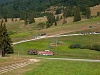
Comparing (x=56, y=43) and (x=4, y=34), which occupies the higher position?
(x=4, y=34)

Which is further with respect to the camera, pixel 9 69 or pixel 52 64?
pixel 52 64

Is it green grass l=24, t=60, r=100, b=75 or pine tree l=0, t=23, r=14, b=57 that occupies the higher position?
pine tree l=0, t=23, r=14, b=57

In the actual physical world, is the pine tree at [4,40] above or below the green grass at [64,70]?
above

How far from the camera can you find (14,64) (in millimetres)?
46250

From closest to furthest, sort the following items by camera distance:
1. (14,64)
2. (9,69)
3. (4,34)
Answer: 1. (9,69)
2. (14,64)
3. (4,34)

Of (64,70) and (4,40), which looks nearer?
(64,70)

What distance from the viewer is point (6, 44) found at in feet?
217

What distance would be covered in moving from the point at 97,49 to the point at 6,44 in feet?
106

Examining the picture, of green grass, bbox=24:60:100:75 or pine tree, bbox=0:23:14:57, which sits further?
pine tree, bbox=0:23:14:57

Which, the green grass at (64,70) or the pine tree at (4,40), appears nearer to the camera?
the green grass at (64,70)

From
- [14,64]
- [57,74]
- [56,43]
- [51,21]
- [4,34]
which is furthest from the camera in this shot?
[51,21]

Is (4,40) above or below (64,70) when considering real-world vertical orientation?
above

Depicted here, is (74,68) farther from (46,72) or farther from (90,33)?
(90,33)

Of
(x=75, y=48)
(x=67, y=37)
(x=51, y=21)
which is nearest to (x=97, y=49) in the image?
(x=75, y=48)
